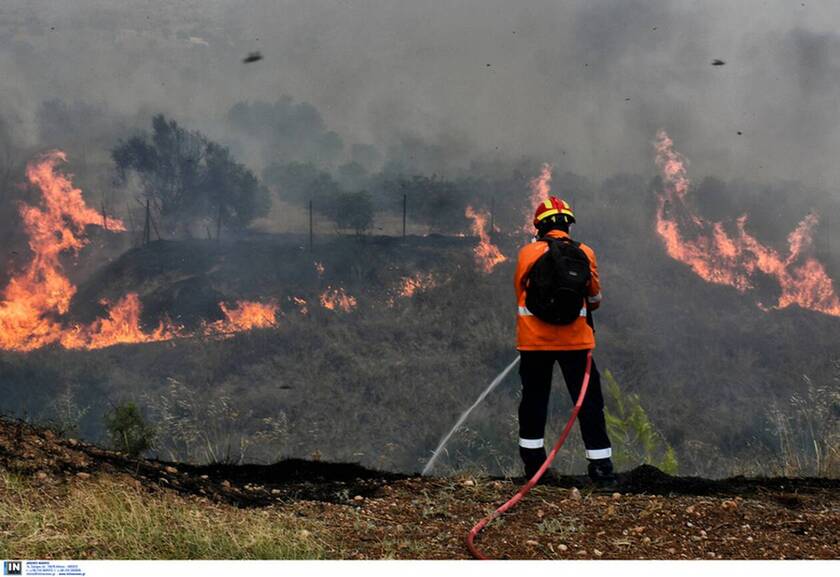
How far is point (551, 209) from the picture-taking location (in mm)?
9539

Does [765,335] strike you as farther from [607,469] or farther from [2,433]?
[2,433]

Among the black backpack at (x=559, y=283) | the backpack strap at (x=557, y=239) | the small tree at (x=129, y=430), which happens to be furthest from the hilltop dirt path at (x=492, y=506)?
the backpack strap at (x=557, y=239)

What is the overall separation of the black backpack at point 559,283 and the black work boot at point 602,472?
145 cm

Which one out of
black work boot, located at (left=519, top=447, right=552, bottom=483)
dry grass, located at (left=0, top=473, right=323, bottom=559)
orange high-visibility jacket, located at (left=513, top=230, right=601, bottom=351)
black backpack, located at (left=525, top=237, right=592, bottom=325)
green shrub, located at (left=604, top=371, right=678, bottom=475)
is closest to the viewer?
dry grass, located at (left=0, top=473, right=323, bottom=559)

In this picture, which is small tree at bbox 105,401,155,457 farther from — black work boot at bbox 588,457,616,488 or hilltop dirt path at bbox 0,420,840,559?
black work boot at bbox 588,457,616,488

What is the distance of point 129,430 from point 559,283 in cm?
520

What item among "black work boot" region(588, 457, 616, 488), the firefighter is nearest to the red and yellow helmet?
the firefighter

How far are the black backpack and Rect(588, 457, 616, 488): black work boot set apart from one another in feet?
4.74

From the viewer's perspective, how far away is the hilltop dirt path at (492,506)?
704 centimetres

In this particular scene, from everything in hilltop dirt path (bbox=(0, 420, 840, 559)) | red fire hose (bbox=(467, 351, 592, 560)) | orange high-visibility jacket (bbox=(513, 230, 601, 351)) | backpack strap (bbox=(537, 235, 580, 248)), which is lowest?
hilltop dirt path (bbox=(0, 420, 840, 559))

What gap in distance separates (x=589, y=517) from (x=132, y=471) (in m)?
4.09

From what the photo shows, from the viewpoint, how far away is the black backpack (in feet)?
29.6

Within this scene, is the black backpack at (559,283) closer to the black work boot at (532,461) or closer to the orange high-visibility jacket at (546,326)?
the orange high-visibility jacket at (546,326)

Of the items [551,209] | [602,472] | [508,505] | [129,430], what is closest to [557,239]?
[551,209]
